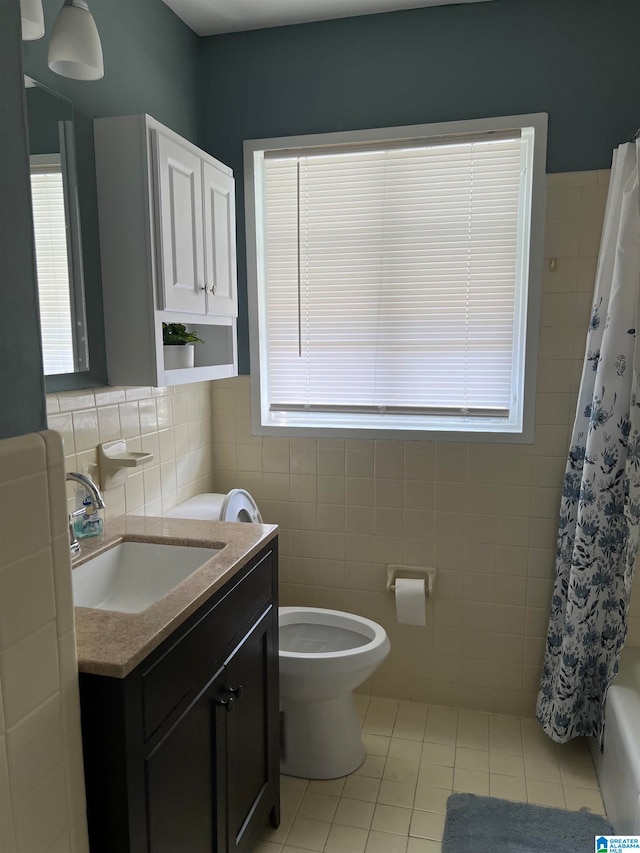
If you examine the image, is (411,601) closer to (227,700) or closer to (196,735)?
(227,700)

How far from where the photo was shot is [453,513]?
2.39 m

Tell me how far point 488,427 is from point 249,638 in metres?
1.26

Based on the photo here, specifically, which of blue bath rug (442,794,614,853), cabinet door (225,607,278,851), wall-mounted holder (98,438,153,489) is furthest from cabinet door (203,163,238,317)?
blue bath rug (442,794,614,853)

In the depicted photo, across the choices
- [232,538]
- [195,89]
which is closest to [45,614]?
[232,538]

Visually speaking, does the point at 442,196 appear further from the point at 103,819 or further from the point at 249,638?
the point at 103,819

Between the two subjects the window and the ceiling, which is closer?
the ceiling

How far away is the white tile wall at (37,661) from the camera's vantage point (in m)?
0.85

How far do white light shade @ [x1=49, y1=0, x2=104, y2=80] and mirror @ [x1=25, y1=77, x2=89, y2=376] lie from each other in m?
0.09

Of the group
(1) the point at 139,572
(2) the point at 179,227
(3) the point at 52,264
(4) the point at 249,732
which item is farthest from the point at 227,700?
(2) the point at 179,227

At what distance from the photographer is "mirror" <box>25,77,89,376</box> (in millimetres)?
1548

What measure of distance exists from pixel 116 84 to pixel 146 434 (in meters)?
1.09

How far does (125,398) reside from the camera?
1940mm

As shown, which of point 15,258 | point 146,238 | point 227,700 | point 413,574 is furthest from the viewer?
point 413,574

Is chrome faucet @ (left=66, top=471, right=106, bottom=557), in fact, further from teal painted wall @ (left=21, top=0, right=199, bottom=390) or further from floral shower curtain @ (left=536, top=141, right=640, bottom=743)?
floral shower curtain @ (left=536, top=141, right=640, bottom=743)
